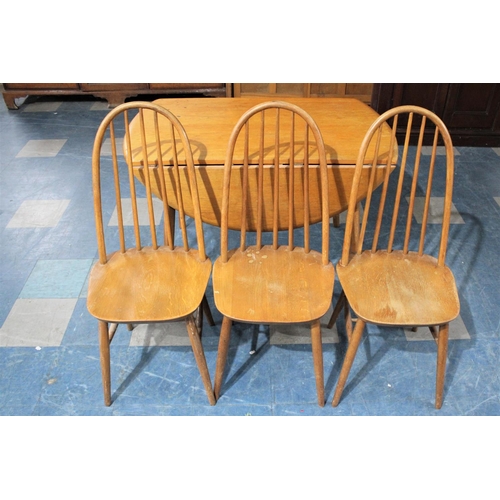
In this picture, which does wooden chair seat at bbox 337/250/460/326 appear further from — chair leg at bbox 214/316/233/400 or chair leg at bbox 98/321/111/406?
chair leg at bbox 98/321/111/406

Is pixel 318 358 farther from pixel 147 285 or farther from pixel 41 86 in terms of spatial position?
pixel 41 86

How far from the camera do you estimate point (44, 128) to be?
3.73 m

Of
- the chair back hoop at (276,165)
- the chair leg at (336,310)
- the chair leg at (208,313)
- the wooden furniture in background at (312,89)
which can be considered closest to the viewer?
the chair back hoop at (276,165)

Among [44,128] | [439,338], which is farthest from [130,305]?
[44,128]

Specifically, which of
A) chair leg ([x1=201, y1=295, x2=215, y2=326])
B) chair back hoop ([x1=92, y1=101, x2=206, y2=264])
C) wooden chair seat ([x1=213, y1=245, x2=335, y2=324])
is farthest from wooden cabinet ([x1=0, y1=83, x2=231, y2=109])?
wooden chair seat ([x1=213, y1=245, x2=335, y2=324])

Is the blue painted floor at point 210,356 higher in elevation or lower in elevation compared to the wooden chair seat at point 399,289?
lower

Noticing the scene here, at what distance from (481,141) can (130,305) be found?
2976mm

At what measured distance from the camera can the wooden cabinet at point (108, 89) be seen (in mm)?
3963

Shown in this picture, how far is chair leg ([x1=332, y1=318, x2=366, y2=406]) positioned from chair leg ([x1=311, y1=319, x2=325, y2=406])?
0.17ft

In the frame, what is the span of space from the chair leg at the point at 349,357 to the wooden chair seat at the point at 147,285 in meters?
0.54

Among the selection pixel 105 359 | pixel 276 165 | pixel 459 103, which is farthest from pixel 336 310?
pixel 459 103

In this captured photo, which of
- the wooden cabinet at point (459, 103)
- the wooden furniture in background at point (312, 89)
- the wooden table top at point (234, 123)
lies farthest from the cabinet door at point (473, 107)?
the wooden table top at point (234, 123)

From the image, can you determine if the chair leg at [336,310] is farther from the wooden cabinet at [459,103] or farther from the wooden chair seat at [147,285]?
the wooden cabinet at [459,103]

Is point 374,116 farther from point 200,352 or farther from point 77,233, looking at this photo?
point 77,233
